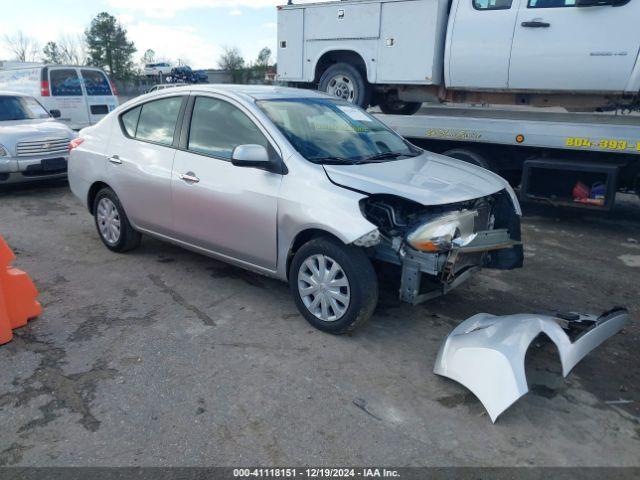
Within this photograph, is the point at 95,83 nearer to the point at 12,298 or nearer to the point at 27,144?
the point at 27,144

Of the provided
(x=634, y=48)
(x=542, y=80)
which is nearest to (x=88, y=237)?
(x=542, y=80)

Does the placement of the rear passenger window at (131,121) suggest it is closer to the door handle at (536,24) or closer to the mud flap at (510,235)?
the mud flap at (510,235)

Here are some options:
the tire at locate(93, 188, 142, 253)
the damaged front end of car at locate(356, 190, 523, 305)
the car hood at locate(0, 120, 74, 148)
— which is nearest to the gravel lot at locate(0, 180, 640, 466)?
the tire at locate(93, 188, 142, 253)

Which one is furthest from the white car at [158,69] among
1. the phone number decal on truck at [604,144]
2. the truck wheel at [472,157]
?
the phone number decal on truck at [604,144]

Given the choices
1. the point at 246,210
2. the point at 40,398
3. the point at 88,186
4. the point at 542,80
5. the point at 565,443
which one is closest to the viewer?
the point at 565,443

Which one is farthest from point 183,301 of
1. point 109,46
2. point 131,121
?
point 109,46

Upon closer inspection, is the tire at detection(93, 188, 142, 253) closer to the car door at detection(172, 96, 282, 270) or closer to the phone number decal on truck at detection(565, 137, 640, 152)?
the car door at detection(172, 96, 282, 270)

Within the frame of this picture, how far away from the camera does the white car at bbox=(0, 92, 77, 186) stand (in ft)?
26.9

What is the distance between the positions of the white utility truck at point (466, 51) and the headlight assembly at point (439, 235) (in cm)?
425

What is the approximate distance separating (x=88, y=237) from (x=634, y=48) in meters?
6.70

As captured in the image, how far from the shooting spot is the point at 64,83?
39.2 ft

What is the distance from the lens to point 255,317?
4215 millimetres

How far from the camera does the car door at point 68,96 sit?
1182cm

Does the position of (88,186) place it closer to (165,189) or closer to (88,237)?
(88,237)
